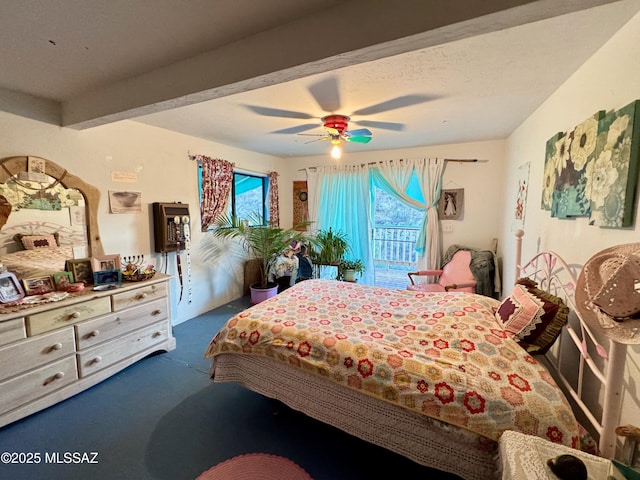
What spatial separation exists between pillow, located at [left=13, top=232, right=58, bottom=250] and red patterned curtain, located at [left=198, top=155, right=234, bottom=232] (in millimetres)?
1466

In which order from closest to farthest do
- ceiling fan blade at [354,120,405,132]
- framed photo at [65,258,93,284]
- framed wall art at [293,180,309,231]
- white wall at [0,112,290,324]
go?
white wall at [0,112,290,324] < framed photo at [65,258,93,284] < ceiling fan blade at [354,120,405,132] < framed wall art at [293,180,309,231]

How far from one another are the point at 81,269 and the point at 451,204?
14.0ft

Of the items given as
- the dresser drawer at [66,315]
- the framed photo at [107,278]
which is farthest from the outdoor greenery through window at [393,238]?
the dresser drawer at [66,315]

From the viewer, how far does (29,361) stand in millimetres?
1812

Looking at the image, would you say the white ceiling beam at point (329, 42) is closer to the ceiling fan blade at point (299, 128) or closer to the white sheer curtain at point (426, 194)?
the ceiling fan blade at point (299, 128)

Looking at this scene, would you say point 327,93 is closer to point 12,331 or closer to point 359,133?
point 359,133

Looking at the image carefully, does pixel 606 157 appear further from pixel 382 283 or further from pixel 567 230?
pixel 382 283

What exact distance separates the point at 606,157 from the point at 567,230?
1.83 feet

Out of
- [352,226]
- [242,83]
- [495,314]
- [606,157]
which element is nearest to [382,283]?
[352,226]

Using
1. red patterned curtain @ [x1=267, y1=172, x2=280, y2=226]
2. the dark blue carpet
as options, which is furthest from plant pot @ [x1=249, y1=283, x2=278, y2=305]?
the dark blue carpet

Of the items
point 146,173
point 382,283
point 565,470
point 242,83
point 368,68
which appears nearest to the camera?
point 565,470

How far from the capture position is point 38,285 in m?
2.09

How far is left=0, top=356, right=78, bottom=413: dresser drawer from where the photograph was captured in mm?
1731

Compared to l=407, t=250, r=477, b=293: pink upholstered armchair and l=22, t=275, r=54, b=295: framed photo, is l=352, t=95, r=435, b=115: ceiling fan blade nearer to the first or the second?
l=407, t=250, r=477, b=293: pink upholstered armchair
